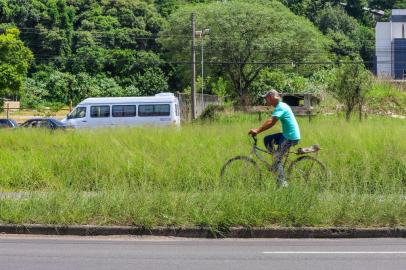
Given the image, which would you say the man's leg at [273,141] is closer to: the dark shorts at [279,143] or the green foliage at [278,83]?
the dark shorts at [279,143]

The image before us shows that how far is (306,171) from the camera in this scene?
498 inches

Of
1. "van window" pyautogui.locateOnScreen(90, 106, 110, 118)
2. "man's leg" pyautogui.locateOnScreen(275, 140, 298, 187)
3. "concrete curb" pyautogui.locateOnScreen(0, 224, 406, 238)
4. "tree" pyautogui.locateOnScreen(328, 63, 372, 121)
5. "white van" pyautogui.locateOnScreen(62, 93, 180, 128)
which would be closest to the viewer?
"concrete curb" pyautogui.locateOnScreen(0, 224, 406, 238)

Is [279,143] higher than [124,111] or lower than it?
Result: lower

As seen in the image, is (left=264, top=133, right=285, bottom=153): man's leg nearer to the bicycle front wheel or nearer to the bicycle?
the bicycle

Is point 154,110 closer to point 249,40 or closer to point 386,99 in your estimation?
point 386,99

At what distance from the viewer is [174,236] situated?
32.0 feet

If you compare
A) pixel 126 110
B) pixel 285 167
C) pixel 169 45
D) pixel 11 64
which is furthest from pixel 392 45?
pixel 285 167

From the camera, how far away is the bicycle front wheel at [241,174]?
37.2ft

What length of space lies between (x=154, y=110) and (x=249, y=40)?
24005 millimetres

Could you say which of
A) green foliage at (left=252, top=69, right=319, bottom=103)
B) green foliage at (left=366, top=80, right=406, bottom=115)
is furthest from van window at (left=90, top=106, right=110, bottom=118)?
green foliage at (left=252, top=69, right=319, bottom=103)

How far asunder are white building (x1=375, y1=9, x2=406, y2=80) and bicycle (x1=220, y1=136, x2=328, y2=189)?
77.4 meters

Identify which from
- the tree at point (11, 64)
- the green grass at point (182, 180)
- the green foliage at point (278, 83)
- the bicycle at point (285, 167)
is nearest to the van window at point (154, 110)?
the tree at point (11, 64)

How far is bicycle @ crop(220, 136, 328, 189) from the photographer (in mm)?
12031

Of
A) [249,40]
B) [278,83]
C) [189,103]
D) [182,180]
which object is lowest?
[182,180]
